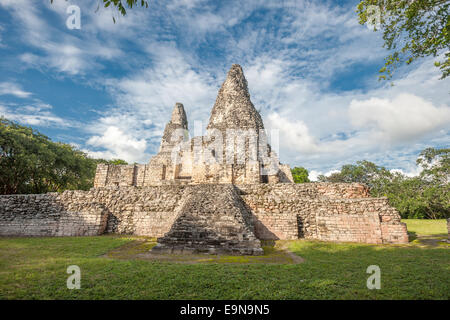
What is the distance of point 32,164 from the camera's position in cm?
1558

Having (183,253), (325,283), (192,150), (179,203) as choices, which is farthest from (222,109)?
(325,283)

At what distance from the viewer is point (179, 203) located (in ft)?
33.3

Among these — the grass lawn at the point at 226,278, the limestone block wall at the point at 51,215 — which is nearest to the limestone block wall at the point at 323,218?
the grass lawn at the point at 226,278

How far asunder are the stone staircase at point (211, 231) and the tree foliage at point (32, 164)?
1516cm

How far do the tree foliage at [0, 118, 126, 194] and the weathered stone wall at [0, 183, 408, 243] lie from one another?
6421 mm

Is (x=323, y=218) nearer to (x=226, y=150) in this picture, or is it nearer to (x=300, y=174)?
(x=226, y=150)

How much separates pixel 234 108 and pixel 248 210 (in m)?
14.4

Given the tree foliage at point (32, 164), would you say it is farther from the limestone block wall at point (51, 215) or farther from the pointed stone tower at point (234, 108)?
the pointed stone tower at point (234, 108)

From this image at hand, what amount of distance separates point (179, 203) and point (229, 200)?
2.86 meters

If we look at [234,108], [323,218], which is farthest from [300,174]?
[323,218]

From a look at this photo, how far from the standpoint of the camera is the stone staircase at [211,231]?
611 cm

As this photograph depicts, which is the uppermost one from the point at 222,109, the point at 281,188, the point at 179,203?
the point at 222,109

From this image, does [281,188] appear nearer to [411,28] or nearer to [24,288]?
[411,28]
